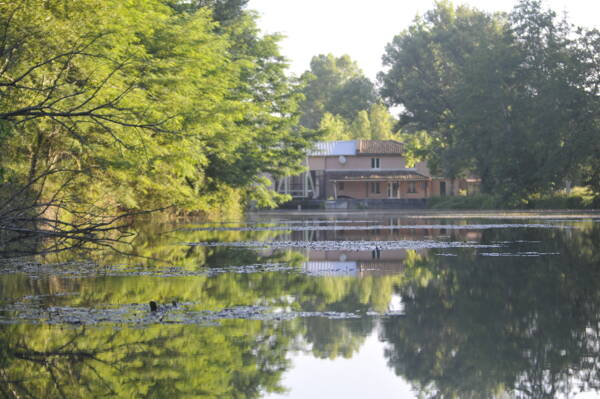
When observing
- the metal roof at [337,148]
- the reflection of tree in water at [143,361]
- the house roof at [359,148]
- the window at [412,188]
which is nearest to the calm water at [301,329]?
the reflection of tree in water at [143,361]

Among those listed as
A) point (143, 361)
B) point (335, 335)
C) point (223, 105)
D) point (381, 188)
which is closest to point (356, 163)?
point (381, 188)

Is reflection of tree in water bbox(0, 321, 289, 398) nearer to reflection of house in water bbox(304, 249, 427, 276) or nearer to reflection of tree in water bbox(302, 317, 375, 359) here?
reflection of tree in water bbox(302, 317, 375, 359)

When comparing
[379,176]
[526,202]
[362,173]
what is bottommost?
[526,202]

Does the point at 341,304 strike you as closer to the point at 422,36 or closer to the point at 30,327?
the point at 30,327

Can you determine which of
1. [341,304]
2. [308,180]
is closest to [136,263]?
[341,304]

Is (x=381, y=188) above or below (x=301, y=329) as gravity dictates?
above

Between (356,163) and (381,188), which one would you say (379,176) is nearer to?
(381,188)

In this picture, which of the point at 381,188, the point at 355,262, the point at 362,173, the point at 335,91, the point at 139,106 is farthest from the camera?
the point at 335,91

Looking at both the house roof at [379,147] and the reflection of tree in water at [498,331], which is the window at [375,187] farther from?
the reflection of tree in water at [498,331]

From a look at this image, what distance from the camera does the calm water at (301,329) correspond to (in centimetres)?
669

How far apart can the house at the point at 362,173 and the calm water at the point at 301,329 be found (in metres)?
→ 82.1

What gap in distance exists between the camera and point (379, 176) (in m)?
98.2

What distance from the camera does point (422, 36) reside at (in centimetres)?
9675

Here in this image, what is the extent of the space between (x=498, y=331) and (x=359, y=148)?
9230 centimetres
